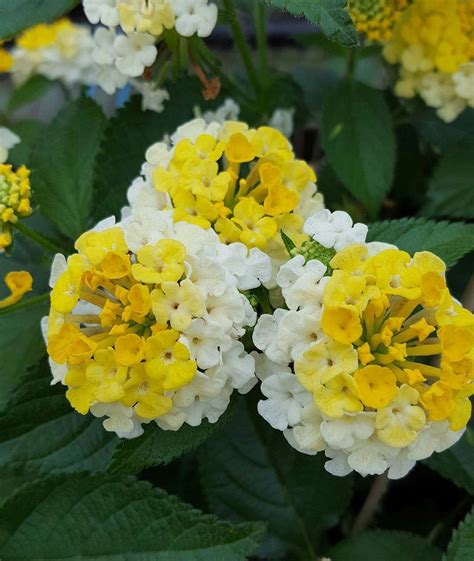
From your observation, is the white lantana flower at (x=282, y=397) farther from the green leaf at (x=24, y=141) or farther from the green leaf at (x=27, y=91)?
the green leaf at (x=27, y=91)

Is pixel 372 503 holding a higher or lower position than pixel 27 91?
lower

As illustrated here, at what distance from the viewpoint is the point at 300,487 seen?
0.81 metres

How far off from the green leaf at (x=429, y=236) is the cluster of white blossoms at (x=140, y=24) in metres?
0.25

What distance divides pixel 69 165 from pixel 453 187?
443 mm

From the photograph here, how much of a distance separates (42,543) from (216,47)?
1.43m

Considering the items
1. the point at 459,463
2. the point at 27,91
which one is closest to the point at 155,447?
the point at 459,463

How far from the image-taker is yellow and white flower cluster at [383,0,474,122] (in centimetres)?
80

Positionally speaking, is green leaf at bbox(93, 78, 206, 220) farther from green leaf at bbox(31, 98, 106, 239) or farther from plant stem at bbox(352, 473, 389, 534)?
A: plant stem at bbox(352, 473, 389, 534)

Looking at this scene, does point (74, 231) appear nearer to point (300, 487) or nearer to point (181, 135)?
point (181, 135)

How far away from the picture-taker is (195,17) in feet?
2.34

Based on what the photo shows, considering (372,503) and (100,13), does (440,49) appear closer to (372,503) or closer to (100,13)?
(100,13)

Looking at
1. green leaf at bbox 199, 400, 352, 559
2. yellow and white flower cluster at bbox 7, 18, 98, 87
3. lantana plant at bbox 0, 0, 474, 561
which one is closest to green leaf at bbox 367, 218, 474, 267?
lantana plant at bbox 0, 0, 474, 561

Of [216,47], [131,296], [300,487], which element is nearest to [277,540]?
[300,487]

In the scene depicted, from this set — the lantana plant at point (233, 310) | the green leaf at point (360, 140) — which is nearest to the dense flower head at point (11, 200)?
the lantana plant at point (233, 310)
